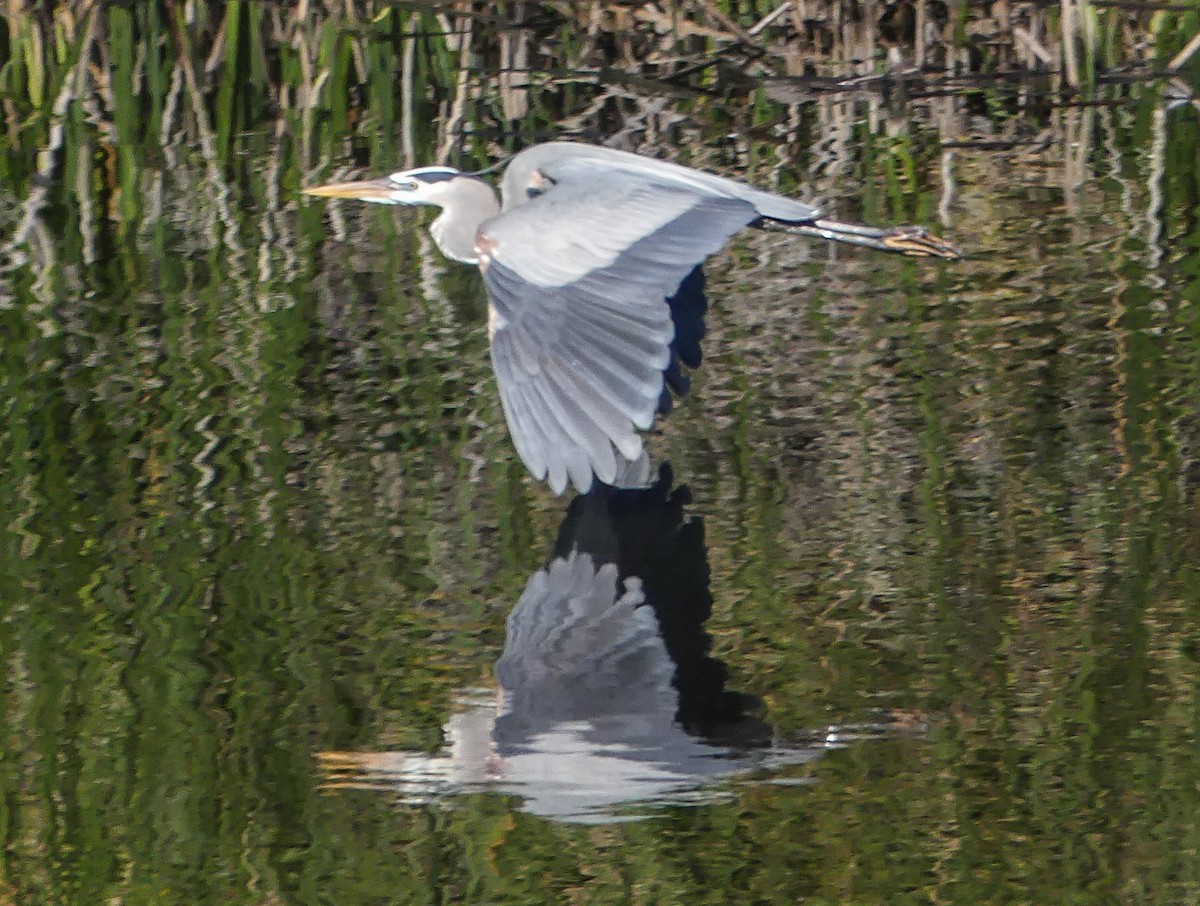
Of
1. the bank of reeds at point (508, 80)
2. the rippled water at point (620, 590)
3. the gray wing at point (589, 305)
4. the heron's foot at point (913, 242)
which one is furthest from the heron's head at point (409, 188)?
the bank of reeds at point (508, 80)

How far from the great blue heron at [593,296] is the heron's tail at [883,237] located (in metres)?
0.49

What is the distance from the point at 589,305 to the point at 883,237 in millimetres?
1341

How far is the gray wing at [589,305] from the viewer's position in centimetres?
406

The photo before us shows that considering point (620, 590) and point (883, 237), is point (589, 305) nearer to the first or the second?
point (620, 590)

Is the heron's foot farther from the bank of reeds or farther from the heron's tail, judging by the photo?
the bank of reeds

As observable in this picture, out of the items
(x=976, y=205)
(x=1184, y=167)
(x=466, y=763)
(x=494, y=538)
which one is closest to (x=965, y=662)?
(x=466, y=763)

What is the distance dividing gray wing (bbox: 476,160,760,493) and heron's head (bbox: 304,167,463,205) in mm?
779

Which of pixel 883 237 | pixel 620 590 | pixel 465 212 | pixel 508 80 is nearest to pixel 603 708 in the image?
pixel 620 590

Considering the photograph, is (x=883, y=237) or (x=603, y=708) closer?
(x=603, y=708)

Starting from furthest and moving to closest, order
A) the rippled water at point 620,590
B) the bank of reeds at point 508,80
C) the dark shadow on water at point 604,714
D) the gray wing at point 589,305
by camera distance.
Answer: the bank of reeds at point 508,80 → the gray wing at point 589,305 → the dark shadow on water at point 604,714 → the rippled water at point 620,590

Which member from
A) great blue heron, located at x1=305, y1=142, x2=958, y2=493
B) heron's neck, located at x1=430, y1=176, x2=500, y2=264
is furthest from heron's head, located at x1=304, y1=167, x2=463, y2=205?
great blue heron, located at x1=305, y1=142, x2=958, y2=493

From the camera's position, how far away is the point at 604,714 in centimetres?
333

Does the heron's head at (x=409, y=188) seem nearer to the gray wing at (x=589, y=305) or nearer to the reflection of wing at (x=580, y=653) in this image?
the gray wing at (x=589, y=305)

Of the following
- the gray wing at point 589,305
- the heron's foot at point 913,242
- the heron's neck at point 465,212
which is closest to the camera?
the gray wing at point 589,305
